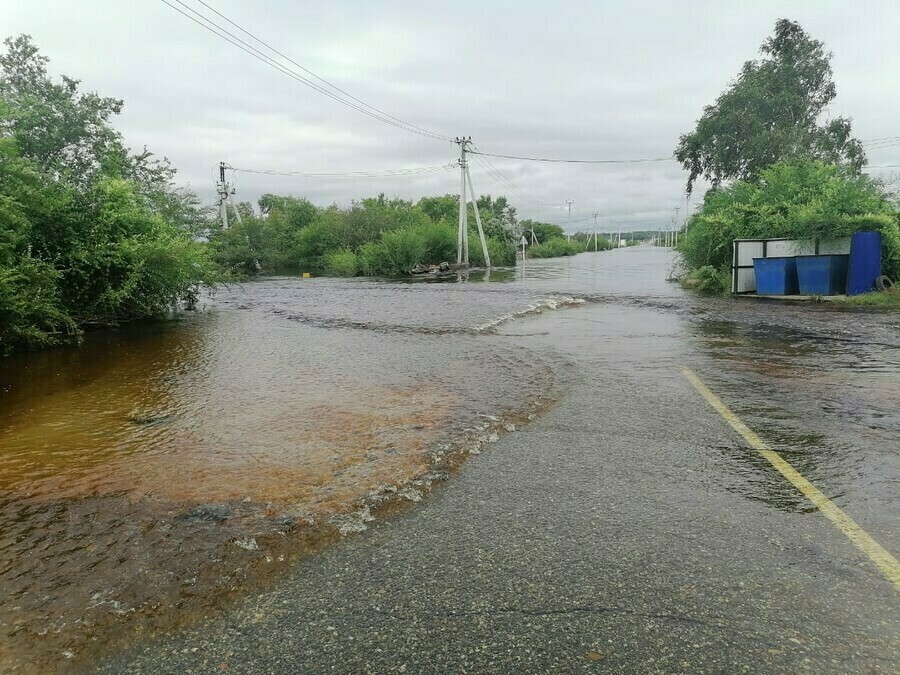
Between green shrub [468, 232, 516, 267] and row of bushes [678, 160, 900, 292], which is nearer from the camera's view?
row of bushes [678, 160, 900, 292]

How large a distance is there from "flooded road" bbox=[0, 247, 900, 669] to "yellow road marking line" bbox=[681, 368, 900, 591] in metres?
0.09

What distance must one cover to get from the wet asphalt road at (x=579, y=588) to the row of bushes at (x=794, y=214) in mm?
14809

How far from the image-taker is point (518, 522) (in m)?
3.48

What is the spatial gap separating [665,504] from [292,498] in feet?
8.17

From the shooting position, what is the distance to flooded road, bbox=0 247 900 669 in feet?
9.91

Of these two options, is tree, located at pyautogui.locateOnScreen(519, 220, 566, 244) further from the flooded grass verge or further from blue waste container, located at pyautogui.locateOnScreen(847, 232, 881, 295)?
the flooded grass verge

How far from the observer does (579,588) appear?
9.09 feet

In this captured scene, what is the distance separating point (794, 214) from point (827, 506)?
16.9m

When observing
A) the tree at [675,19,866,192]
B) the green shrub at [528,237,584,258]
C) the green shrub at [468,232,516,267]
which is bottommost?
the green shrub at [468,232,516,267]

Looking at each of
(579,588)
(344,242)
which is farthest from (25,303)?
(344,242)

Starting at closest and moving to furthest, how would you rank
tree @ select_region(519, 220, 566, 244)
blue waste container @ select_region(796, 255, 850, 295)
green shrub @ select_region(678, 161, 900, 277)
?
1. green shrub @ select_region(678, 161, 900, 277)
2. blue waste container @ select_region(796, 255, 850, 295)
3. tree @ select_region(519, 220, 566, 244)

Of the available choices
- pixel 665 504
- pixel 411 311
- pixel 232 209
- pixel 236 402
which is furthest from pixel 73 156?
pixel 232 209

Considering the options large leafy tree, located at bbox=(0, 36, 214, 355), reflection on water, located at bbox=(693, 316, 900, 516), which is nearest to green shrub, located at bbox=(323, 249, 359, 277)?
large leafy tree, located at bbox=(0, 36, 214, 355)

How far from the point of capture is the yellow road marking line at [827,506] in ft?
9.72
